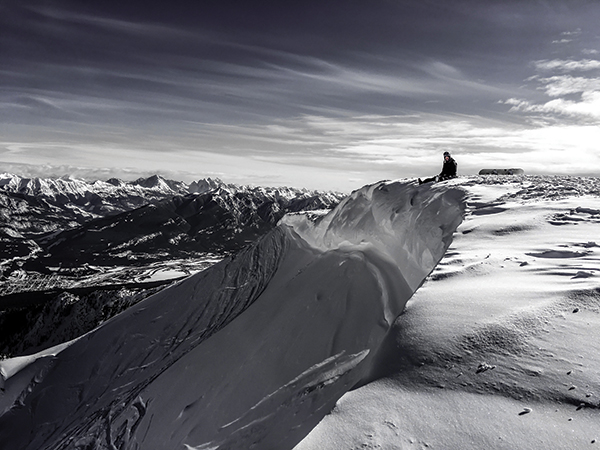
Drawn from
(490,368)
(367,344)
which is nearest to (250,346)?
(367,344)

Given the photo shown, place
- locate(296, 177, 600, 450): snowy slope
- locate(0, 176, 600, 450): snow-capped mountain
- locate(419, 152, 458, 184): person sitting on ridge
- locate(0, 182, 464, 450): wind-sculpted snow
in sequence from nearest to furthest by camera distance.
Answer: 1. locate(296, 177, 600, 450): snowy slope
2. locate(0, 176, 600, 450): snow-capped mountain
3. locate(0, 182, 464, 450): wind-sculpted snow
4. locate(419, 152, 458, 184): person sitting on ridge

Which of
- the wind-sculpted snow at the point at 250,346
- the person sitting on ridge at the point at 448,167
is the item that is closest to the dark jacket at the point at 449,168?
the person sitting on ridge at the point at 448,167

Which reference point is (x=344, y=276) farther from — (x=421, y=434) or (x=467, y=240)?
(x=421, y=434)

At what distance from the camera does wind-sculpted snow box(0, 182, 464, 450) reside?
1016cm

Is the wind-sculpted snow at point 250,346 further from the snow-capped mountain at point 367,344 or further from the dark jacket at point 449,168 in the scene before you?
the dark jacket at point 449,168

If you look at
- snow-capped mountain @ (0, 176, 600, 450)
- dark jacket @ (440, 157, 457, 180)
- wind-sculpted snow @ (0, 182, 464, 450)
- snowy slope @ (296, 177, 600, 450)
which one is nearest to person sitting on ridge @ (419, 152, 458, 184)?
dark jacket @ (440, 157, 457, 180)

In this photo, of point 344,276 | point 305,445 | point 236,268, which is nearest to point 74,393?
point 236,268

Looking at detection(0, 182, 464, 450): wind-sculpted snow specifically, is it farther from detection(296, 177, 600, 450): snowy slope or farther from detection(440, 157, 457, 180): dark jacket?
detection(440, 157, 457, 180): dark jacket

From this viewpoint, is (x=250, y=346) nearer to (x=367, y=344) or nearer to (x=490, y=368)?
(x=367, y=344)

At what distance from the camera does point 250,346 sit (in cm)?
1470

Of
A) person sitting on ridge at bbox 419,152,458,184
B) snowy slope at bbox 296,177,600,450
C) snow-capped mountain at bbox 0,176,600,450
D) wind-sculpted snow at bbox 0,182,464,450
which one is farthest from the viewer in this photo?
person sitting on ridge at bbox 419,152,458,184

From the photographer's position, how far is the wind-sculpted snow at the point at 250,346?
1016 centimetres

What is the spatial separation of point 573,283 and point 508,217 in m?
5.35

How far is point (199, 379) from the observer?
14430 millimetres
